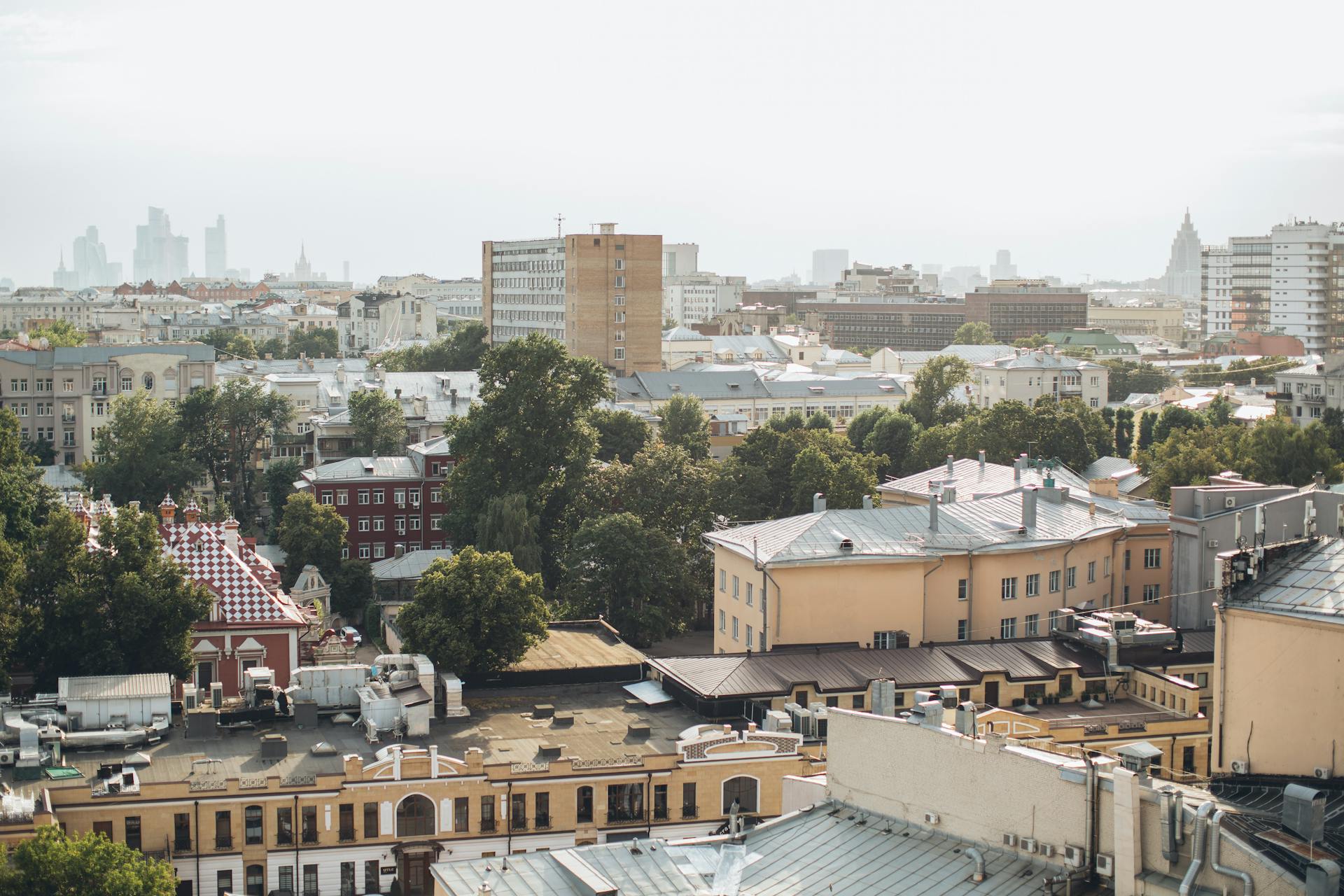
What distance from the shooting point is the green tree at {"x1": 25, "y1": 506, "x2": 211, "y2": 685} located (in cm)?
4156

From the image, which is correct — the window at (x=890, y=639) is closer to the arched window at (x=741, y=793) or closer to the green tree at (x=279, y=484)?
the arched window at (x=741, y=793)

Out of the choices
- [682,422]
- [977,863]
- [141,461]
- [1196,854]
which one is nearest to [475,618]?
[977,863]

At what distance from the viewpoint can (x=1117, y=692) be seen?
41344 millimetres

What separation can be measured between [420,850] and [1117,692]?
17591mm

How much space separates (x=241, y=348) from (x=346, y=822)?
5477 inches

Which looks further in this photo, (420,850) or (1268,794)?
(420,850)

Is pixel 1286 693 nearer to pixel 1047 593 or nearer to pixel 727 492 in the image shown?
pixel 1047 593

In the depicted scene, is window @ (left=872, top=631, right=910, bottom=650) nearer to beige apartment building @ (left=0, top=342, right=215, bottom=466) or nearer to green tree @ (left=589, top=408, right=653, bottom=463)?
green tree @ (left=589, top=408, right=653, bottom=463)

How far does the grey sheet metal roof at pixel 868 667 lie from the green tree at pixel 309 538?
30.3 m

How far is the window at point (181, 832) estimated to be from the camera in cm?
3269

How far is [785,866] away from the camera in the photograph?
23.9 metres

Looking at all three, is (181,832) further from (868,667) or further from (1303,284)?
(1303,284)

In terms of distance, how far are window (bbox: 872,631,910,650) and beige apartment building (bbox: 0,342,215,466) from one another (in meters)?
55.5

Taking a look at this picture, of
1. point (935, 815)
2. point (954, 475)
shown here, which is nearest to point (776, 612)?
point (954, 475)
